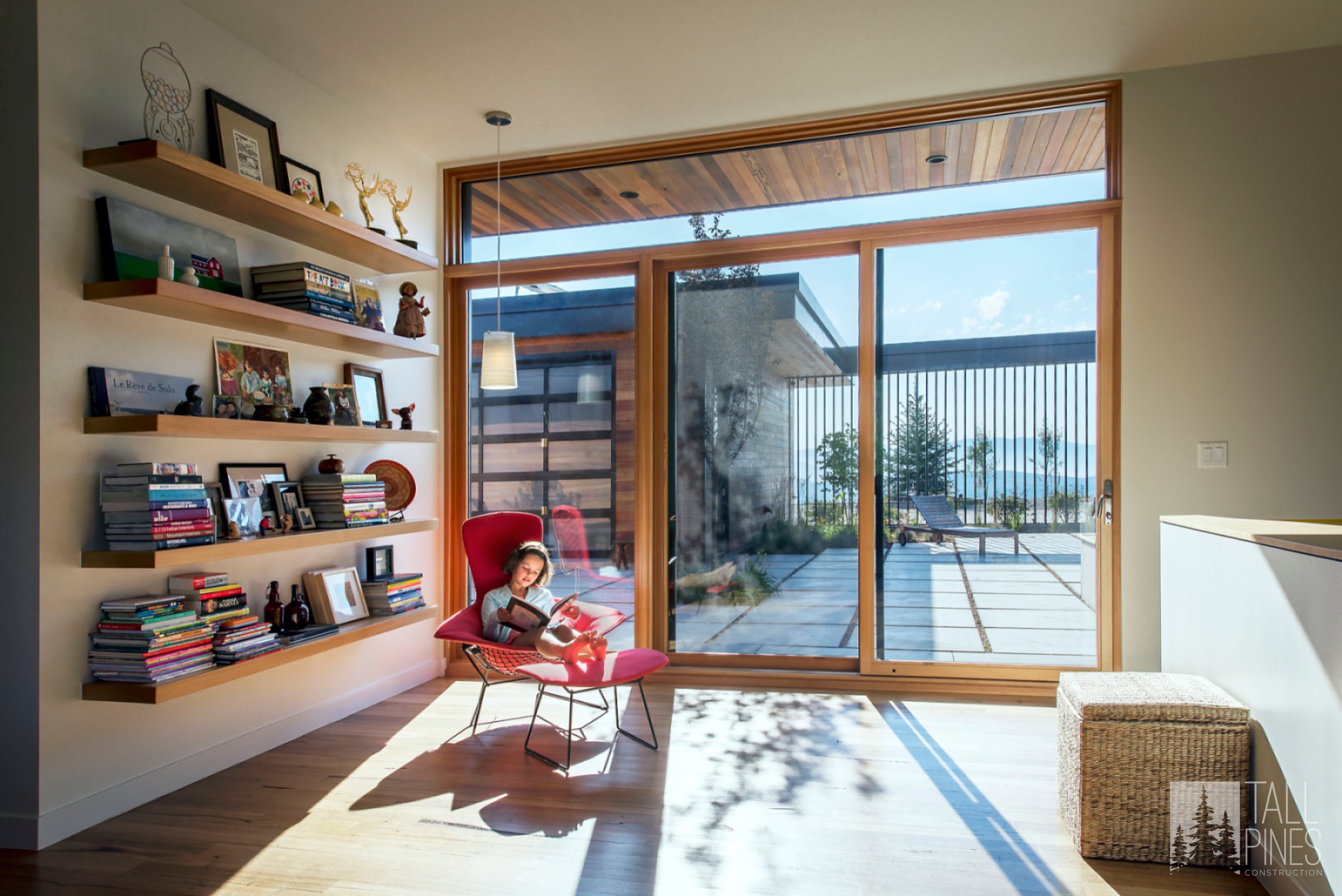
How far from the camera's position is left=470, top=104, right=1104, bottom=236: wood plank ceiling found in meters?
3.93

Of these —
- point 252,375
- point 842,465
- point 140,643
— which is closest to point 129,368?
point 252,375

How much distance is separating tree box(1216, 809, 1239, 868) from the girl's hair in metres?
2.73

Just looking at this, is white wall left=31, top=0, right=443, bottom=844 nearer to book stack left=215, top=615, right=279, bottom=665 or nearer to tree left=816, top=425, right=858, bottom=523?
book stack left=215, top=615, right=279, bottom=665

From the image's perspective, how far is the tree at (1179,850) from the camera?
234cm

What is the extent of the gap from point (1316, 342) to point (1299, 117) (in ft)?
3.32

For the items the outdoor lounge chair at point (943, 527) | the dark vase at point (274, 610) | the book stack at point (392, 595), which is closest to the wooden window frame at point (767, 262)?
the outdoor lounge chair at point (943, 527)

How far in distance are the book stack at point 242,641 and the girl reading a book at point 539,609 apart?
902 millimetres

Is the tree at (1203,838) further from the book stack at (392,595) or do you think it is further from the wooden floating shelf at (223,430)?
the wooden floating shelf at (223,430)

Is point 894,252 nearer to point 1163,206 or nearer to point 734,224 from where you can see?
point 734,224

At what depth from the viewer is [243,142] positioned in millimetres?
3262

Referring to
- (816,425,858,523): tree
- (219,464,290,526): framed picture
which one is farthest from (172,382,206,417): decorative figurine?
(816,425,858,523): tree

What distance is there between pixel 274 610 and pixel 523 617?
1026mm

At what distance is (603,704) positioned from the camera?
3834 mm

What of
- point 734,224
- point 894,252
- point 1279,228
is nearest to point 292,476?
point 734,224
